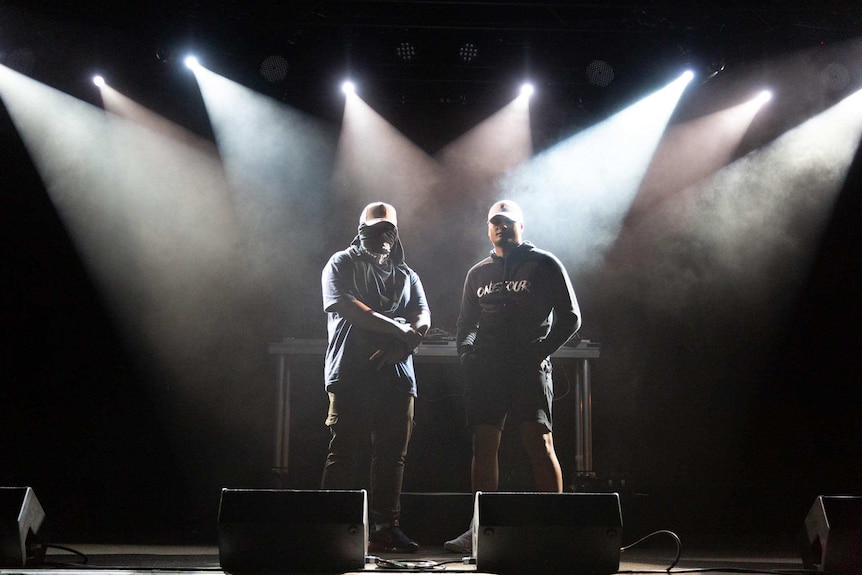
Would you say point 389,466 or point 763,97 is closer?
point 389,466

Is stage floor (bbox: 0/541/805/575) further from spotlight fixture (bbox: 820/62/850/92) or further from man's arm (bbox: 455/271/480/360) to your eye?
spotlight fixture (bbox: 820/62/850/92)

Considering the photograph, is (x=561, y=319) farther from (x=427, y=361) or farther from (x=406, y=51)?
(x=406, y=51)

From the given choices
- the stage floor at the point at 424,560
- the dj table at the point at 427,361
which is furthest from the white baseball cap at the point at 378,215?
the stage floor at the point at 424,560

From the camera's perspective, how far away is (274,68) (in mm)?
5762

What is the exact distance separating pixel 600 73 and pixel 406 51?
4.86 ft

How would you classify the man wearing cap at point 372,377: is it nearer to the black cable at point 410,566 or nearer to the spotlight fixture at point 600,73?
the black cable at point 410,566

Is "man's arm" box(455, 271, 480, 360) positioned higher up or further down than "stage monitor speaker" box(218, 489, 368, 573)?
higher up

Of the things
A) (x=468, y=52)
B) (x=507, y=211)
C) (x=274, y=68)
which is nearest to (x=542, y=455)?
(x=507, y=211)

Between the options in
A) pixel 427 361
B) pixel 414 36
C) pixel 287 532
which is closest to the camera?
pixel 287 532

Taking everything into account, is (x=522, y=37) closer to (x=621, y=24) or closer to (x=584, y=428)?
(x=621, y=24)

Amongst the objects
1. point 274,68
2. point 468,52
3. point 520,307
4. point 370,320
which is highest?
point 468,52

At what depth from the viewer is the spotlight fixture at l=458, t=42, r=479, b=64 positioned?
221 inches

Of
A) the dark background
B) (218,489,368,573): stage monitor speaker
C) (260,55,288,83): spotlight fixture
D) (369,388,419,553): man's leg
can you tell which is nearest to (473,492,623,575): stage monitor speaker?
(218,489,368,573): stage monitor speaker

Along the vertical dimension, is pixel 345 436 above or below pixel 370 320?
below
